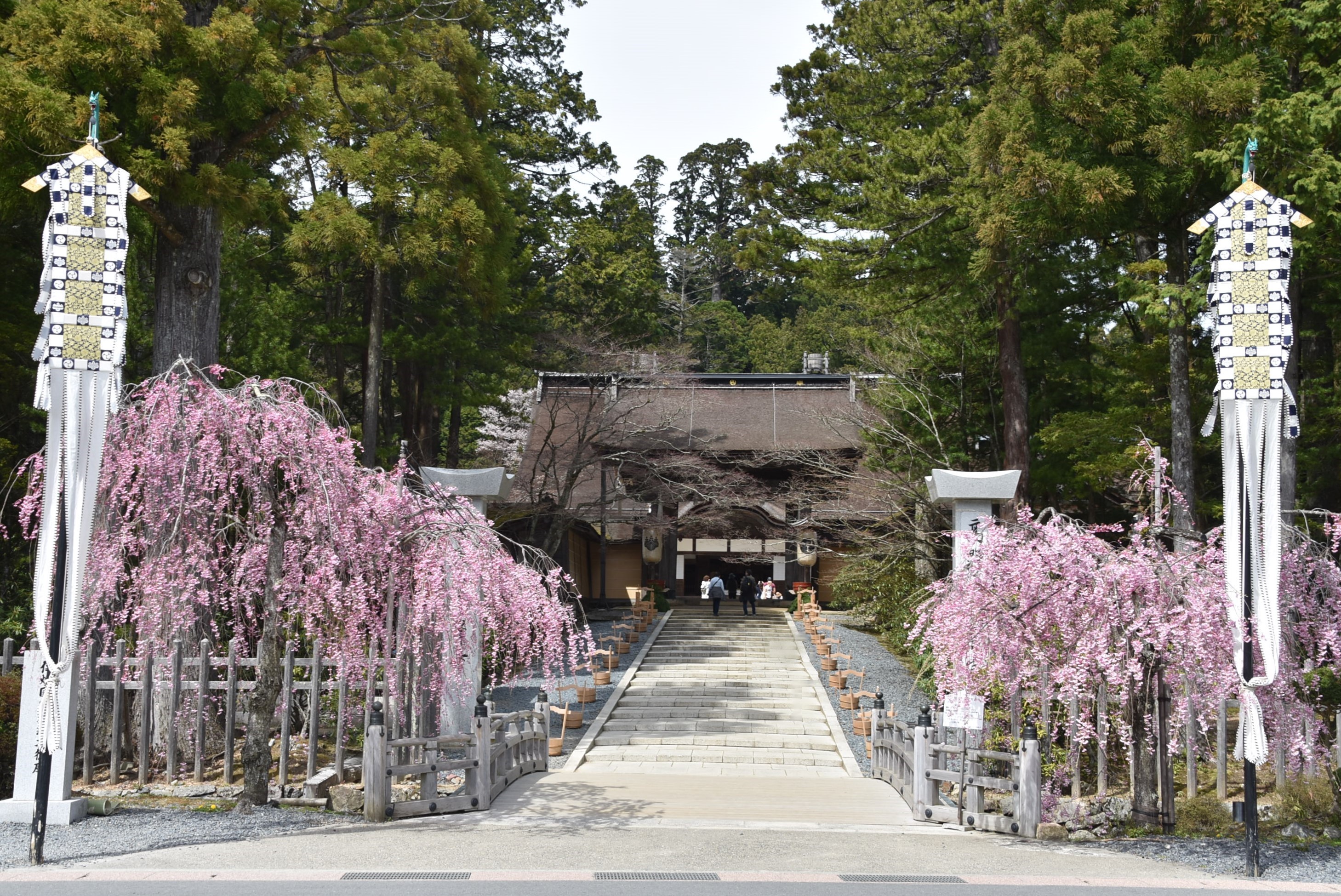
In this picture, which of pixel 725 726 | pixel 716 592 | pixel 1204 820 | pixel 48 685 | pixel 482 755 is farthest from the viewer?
pixel 716 592

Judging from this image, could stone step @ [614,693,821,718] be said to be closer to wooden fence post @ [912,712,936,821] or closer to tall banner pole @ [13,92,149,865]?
wooden fence post @ [912,712,936,821]

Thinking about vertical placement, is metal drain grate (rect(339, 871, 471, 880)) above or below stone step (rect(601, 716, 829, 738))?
above

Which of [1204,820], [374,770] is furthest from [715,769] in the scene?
[1204,820]

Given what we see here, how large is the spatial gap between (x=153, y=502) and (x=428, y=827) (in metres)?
3.34

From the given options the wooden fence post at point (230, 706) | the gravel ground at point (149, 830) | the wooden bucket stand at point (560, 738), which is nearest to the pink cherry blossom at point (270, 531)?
the wooden fence post at point (230, 706)

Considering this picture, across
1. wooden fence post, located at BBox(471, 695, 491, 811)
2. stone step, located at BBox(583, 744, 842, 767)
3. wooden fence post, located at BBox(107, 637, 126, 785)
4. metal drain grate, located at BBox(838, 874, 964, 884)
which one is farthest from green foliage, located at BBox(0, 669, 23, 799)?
metal drain grate, located at BBox(838, 874, 964, 884)

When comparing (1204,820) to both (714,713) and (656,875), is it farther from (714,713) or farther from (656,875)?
(714,713)

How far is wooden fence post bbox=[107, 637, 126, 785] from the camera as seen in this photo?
9750mm

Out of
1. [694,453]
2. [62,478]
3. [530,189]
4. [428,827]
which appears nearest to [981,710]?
[428,827]

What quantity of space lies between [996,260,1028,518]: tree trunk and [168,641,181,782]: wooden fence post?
37.6ft

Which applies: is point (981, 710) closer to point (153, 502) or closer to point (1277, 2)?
point (153, 502)

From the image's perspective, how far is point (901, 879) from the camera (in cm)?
730

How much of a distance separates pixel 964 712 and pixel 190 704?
729 cm

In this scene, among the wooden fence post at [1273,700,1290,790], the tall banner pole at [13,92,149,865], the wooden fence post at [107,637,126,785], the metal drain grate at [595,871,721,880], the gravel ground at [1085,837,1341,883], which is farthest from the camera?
the wooden fence post at [107,637,126,785]
